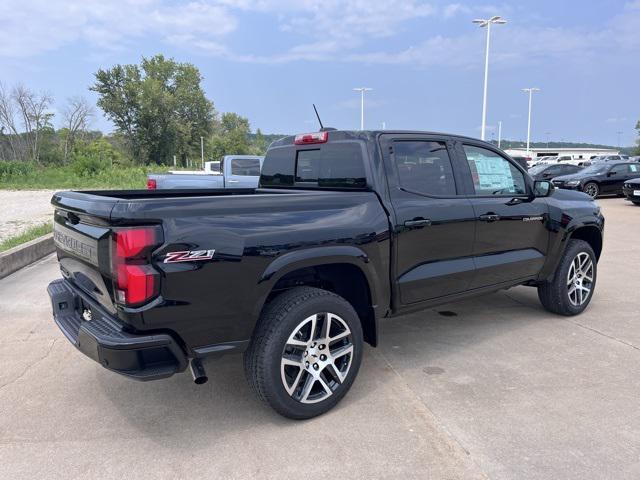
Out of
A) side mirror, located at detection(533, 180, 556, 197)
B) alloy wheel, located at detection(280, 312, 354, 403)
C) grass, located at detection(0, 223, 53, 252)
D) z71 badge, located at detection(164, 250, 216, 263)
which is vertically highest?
side mirror, located at detection(533, 180, 556, 197)

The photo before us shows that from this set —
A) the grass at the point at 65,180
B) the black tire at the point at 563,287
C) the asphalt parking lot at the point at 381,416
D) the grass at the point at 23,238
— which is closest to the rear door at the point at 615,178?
the black tire at the point at 563,287

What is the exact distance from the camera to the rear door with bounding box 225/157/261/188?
41.8 feet

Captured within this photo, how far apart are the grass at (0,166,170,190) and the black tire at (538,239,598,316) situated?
2366 cm

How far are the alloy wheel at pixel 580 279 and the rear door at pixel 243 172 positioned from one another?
876 cm

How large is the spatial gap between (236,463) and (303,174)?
7.91 ft

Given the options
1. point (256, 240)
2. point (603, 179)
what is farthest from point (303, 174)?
point (603, 179)

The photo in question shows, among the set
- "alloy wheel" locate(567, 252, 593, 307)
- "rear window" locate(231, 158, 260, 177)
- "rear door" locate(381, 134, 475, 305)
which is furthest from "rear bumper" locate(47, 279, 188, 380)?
"rear window" locate(231, 158, 260, 177)

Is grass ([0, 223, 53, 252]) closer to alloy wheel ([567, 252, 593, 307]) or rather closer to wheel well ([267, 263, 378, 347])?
wheel well ([267, 263, 378, 347])

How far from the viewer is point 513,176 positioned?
4.72m

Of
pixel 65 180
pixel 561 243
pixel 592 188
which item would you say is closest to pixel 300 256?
pixel 561 243

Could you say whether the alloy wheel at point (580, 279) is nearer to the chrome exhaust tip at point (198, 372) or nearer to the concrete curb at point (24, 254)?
the chrome exhaust tip at point (198, 372)

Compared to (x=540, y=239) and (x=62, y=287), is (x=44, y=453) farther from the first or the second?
(x=540, y=239)

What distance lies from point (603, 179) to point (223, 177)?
15.1m

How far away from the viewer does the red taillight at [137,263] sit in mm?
2600
